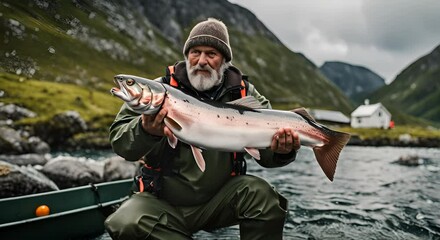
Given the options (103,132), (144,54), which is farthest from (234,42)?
(103,132)

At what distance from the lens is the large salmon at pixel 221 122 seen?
383 centimetres

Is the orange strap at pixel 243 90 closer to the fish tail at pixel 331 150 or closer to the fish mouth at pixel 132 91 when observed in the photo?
the fish tail at pixel 331 150

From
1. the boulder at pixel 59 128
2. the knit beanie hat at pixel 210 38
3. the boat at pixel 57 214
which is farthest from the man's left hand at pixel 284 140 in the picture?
the boulder at pixel 59 128

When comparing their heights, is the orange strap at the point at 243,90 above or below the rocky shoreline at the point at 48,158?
above

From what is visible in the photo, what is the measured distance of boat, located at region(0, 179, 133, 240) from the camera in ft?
21.1

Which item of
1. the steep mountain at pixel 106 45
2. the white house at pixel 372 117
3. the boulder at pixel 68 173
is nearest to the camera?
the steep mountain at pixel 106 45

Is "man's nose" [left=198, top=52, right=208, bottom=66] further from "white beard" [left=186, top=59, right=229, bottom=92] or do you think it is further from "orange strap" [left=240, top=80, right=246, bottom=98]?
"orange strap" [left=240, top=80, right=246, bottom=98]

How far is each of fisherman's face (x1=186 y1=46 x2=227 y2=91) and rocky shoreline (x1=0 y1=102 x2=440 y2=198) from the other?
18.9 feet

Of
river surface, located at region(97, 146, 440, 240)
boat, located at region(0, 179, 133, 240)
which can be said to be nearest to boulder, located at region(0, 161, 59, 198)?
boat, located at region(0, 179, 133, 240)

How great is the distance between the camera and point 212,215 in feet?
16.3

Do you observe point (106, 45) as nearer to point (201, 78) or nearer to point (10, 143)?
point (10, 143)

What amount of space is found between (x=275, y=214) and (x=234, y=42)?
19469 cm

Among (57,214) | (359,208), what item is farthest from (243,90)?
(359,208)

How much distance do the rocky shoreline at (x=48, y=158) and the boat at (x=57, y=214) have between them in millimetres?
1620
